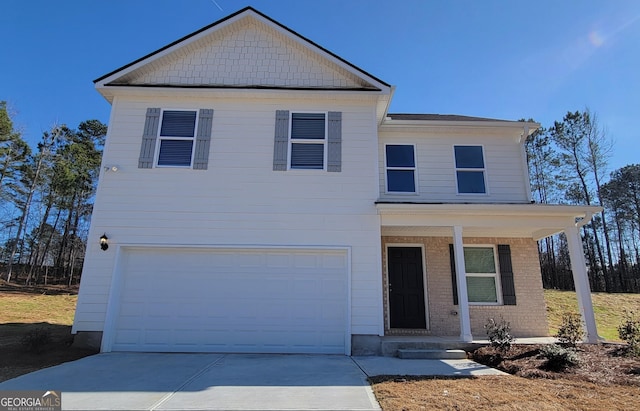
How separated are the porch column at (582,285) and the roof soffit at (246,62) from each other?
19.3 ft

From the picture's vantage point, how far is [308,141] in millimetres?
8453

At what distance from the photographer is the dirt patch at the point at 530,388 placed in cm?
391

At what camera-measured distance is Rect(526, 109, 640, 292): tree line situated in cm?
2245

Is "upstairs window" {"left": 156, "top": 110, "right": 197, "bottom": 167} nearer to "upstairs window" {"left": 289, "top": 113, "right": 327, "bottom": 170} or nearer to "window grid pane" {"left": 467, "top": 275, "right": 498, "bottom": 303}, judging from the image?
"upstairs window" {"left": 289, "top": 113, "right": 327, "bottom": 170}

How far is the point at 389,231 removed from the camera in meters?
8.98

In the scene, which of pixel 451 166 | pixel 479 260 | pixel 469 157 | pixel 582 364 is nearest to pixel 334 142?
pixel 451 166

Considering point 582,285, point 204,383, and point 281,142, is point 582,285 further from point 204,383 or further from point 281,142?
point 204,383

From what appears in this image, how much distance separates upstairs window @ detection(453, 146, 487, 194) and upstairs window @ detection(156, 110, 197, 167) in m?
7.00

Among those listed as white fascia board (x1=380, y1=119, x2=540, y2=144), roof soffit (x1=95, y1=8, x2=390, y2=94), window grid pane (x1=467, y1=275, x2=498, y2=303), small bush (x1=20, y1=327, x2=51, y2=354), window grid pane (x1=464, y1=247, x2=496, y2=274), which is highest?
roof soffit (x1=95, y1=8, x2=390, y2=94)

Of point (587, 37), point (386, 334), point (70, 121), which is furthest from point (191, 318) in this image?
point (70, 121)

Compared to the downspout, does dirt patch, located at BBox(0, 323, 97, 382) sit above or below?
below

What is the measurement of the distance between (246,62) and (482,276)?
854 centimetres

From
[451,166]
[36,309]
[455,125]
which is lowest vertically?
[36,309]

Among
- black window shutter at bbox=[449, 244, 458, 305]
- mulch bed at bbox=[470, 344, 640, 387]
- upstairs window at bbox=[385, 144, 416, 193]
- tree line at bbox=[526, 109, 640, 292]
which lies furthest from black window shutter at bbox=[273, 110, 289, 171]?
tree line at bbox=[526, 109, 640, 292]
